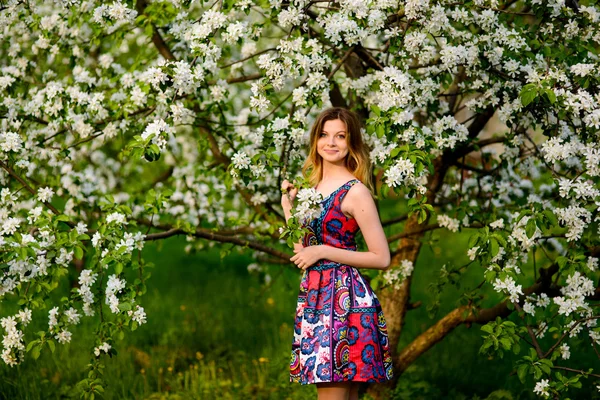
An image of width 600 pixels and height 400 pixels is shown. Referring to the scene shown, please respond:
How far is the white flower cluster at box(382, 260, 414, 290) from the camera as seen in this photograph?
430cm

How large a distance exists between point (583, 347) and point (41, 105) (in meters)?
3.34

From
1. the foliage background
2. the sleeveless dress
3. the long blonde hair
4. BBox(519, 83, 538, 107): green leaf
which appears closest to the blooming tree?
BBox(519, 83, 538, 107): green leaf

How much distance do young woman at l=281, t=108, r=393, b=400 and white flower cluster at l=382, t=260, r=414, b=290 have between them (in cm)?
104

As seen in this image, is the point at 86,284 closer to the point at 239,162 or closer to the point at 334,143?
the point at 239,162

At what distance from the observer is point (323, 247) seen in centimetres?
314

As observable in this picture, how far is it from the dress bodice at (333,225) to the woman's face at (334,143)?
0.15 meters

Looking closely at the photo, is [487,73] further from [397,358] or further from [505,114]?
[397,358]

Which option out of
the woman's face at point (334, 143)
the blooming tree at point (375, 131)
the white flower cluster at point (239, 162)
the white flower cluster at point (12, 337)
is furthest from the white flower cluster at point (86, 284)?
the woman's face at point (334, 143)

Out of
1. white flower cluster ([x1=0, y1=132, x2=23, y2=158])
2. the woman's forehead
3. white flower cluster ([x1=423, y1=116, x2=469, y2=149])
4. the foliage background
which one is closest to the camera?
the woman's forehead

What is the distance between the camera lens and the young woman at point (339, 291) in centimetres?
310

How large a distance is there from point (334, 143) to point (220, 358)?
260cm

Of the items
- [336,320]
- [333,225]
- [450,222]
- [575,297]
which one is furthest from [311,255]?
[450,222]

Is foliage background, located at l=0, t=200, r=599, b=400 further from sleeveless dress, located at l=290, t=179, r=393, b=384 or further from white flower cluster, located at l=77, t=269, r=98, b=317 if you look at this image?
sleeveless dress, located at l=290, t=179, r=393, b=384

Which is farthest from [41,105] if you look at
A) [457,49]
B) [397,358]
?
[397,358]
